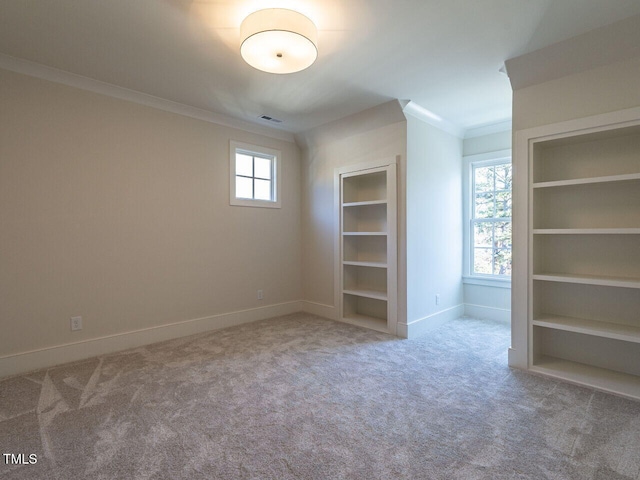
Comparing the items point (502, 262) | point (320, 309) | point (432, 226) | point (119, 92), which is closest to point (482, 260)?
point (502, 262)

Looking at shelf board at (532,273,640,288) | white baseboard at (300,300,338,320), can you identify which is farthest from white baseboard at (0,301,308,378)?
shelf board at (532,273,640,288)

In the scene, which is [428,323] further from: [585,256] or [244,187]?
[244,187]

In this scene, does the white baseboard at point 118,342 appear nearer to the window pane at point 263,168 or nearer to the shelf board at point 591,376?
the window pane at point 263,168

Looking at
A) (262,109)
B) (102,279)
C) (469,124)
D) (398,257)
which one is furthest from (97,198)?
(469,124)

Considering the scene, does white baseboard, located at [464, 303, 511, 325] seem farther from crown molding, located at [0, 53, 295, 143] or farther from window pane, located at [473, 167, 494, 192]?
crown molding, located at [0, 53, 295, 143]

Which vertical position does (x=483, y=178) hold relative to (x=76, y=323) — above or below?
above

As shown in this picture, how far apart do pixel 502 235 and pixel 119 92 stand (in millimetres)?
4717

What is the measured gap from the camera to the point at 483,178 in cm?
447

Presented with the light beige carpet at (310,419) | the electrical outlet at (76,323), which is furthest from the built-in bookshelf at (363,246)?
the electrical outlet at (76,323)

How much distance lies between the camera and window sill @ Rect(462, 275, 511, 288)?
420 cm

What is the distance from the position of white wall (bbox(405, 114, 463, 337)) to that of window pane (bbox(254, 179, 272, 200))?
1.98m

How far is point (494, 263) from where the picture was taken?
4.36 m

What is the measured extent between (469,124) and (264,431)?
4.19 meters

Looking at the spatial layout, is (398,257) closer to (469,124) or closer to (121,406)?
(469,124)
